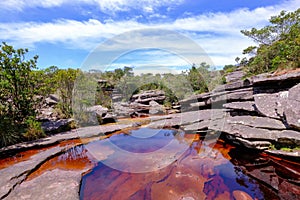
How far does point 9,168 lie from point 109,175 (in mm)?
2784

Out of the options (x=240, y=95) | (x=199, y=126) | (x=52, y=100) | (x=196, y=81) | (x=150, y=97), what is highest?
(x=196, y=81)

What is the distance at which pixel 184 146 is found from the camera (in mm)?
6793

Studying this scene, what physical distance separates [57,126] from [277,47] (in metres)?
13.8

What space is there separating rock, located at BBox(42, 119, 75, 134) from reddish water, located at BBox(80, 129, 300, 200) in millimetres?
3948

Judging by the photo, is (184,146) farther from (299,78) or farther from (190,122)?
(299,78)

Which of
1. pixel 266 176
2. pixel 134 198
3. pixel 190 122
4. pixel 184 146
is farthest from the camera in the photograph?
pixel 190 122

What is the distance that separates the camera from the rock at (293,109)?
16.2ft

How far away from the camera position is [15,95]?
7859 millimetres

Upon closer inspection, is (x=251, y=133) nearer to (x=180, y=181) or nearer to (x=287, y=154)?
(x=287, y=154)

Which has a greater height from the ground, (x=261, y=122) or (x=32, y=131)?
(x=32, y=131)

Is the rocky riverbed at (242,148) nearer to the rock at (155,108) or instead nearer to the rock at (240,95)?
the rock at (240,95)

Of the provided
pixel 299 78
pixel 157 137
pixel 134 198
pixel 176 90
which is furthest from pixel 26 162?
pixel 176 90

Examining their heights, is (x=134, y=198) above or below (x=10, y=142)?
below

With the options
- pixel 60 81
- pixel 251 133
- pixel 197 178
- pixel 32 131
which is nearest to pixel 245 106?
pixel 251 133
